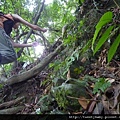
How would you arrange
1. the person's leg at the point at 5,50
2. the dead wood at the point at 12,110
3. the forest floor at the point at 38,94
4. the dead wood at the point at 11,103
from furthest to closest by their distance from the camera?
the person's leg at the point at 5,50 → the dead wood at the point at 11,103 → the dead wood at the point at 12,110 → the forest floor at the point at 38,94

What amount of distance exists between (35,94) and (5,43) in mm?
937

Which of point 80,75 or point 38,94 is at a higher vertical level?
point 80,75

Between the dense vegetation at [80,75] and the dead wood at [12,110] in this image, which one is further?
the dead wood at [12,110]

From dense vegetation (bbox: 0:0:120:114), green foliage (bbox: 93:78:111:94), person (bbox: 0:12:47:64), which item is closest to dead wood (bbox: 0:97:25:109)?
dense vegetation (bbox: 0:0:120:114)

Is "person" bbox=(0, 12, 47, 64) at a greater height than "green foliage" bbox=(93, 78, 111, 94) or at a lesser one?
greater

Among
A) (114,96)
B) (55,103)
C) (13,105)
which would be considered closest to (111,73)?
(114,96)

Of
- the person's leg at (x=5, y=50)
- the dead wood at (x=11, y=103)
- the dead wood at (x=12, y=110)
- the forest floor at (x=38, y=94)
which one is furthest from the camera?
the person's leg at (x=5, y=50)

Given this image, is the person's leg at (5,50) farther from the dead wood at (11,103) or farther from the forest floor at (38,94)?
the dead wood at (11,103)

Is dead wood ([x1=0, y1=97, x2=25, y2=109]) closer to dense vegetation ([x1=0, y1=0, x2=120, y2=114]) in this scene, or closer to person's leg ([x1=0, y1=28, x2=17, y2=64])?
dense vegetation ([x1=0, y1=0, x2=120, y2=114])

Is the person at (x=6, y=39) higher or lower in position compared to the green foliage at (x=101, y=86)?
higher

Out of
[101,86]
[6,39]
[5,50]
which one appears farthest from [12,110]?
[101,86]

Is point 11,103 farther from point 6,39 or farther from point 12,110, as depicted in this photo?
point 6,39

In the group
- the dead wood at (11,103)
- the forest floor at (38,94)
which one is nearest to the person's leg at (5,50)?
the forest floor at (38,94)

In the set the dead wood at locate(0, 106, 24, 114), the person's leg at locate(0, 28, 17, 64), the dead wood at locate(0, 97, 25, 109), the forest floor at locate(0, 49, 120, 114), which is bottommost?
the dead wood at locate(0, 106, 24, 114)
